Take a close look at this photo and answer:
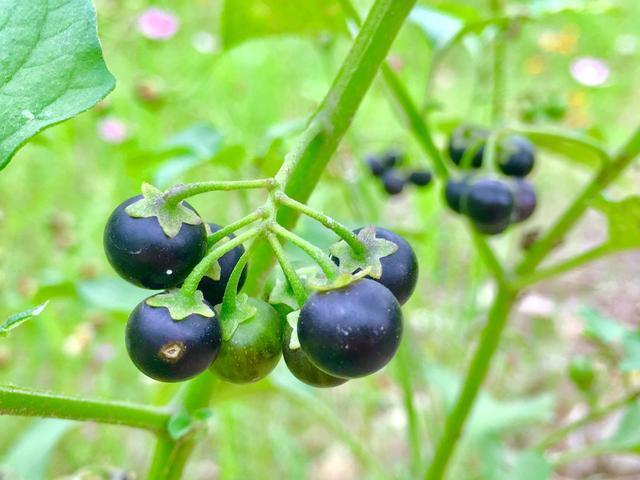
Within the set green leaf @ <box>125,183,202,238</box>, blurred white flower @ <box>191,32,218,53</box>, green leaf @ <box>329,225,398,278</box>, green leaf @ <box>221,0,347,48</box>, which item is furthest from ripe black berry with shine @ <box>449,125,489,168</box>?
blurred white flower @ <box>191,32,218,53</box>

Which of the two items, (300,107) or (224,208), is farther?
(300,107)

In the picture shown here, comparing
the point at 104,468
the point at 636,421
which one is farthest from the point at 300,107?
the point at 104,468

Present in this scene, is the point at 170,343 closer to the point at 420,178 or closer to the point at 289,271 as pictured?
the point at 289,271

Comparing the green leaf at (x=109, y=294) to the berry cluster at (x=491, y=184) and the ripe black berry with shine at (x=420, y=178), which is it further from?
the ripe black berry with shine at (x=420, y=178)

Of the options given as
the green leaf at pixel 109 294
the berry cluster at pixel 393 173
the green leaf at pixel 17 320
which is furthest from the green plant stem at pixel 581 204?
the green leaf at pixel 17 320

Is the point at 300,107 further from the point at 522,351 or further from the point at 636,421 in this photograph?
the point at 636,421
